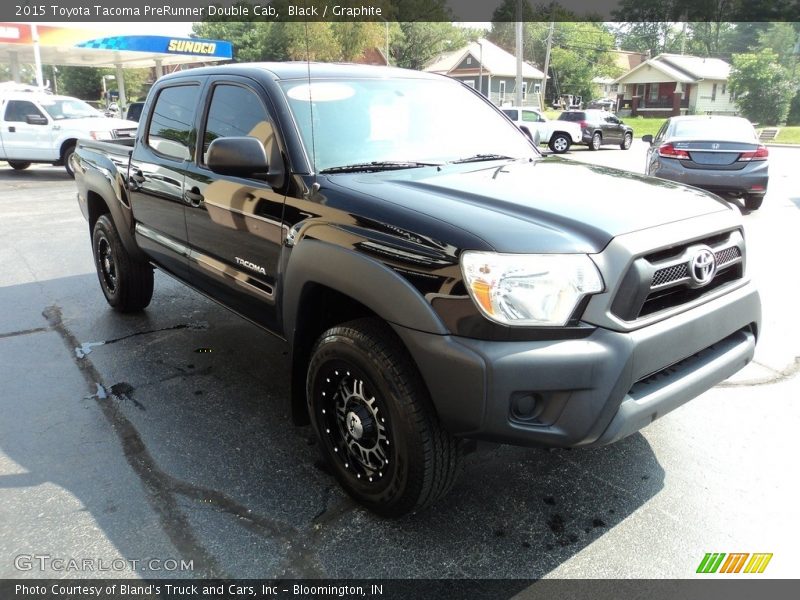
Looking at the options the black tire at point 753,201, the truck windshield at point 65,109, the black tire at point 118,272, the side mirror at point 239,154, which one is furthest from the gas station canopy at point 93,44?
the side mirror at point 239,154

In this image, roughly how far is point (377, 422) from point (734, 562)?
1.49 meters

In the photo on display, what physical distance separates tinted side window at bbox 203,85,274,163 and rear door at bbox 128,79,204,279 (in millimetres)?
212

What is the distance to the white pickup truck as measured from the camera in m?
15.5

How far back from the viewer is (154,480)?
3012 mm

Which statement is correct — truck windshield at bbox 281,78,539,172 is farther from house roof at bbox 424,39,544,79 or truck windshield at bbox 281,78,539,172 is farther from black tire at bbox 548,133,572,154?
house roof at bbox 424,39,544,79

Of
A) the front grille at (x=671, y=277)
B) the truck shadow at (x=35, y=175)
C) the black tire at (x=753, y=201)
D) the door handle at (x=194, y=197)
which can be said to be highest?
the door handle at (x=194, y=197)

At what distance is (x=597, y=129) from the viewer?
85.6 ft

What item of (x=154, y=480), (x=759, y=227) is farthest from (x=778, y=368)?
(x=759, y=227)

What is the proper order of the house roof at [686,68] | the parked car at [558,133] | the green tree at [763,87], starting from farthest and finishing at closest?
the house roof at [686,68], the green tree at [763,87], the parked car at [558,133]

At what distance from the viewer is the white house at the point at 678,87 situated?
57531 millimetres

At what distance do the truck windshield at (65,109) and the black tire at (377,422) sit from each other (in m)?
15.9

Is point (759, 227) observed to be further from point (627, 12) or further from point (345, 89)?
point (627, 12)

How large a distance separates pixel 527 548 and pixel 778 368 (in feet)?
8.69

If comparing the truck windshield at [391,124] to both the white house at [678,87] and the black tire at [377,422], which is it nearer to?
the black tire at [377,422]
